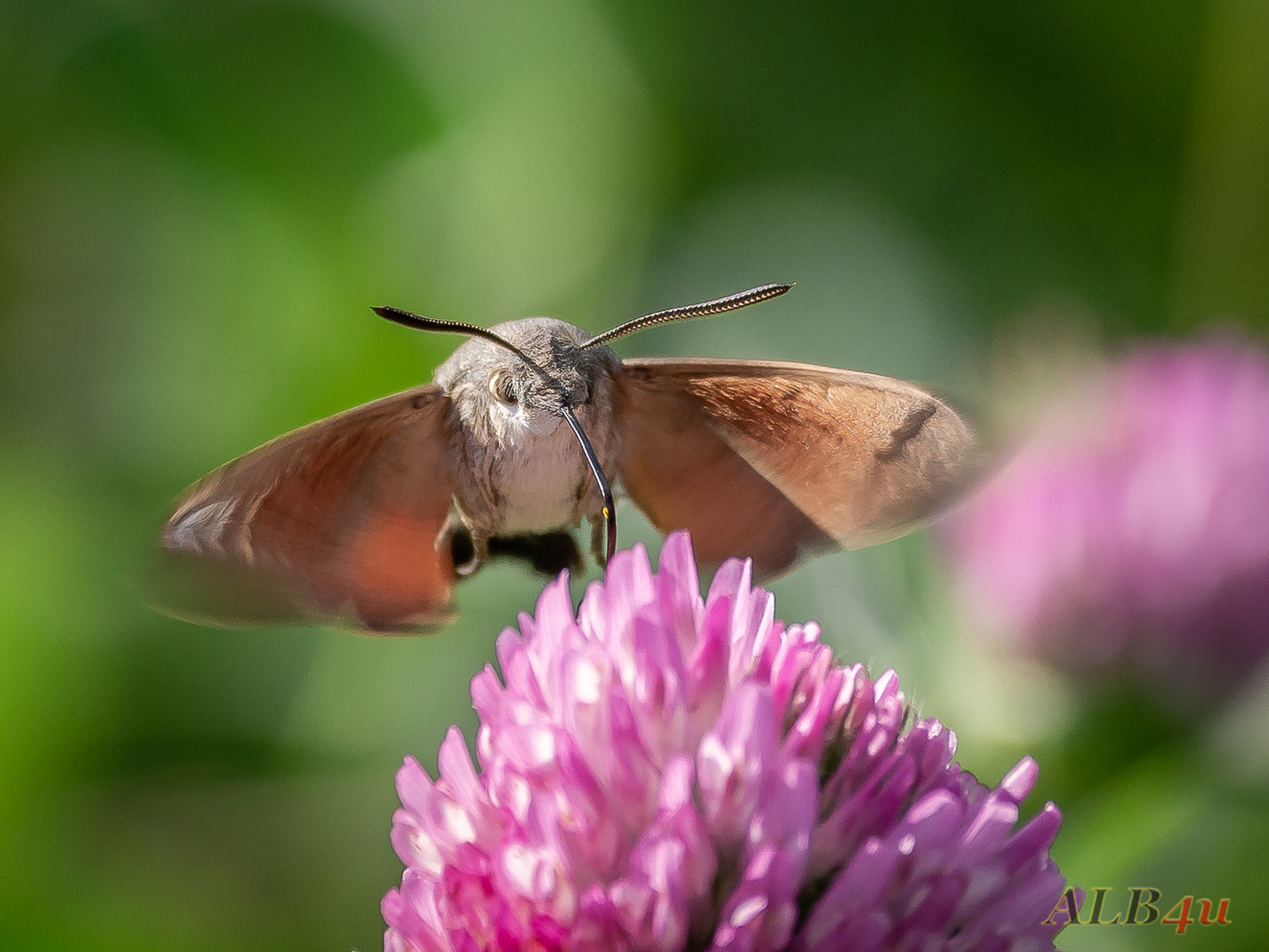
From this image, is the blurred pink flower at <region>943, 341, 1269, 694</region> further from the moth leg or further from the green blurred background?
the moth leg

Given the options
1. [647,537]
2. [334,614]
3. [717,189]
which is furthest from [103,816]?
[717,189]

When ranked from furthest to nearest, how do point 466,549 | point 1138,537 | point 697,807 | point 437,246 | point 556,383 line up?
point 437,246 < point 1138,537 < point 466,549 < point 556,383 < point 697,807

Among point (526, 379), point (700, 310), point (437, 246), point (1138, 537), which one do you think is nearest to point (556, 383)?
point (526, 379)

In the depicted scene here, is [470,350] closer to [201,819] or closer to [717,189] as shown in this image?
[201,819]

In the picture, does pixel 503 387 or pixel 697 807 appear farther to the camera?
pixel 503 387

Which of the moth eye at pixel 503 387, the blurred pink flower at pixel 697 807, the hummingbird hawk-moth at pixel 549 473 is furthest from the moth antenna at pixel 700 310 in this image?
the blurred pink flower at pixel 697 807

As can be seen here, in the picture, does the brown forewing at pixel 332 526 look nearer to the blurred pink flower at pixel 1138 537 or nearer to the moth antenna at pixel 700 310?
the moth antenna at pixel 700 310

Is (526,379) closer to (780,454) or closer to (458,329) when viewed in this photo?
(458,329)
